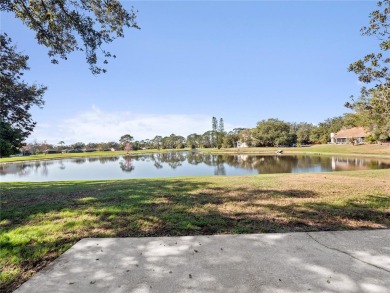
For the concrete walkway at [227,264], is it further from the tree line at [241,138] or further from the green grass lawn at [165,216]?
the tree line at [241,138]

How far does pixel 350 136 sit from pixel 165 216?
71210 millimetres

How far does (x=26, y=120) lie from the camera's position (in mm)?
9070

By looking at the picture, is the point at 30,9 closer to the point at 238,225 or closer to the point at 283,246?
the point at 238,225

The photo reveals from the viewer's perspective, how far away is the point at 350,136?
63.2 m

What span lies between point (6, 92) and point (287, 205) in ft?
31.0

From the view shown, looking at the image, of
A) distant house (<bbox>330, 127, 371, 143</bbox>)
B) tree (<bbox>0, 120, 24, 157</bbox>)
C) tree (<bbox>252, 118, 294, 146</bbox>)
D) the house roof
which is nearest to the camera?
tree (<bbox>0, 120, 24, 157</bbox>)

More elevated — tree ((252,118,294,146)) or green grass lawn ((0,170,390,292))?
tree ((252,118,294,146))

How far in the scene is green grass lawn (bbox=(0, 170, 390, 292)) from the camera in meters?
3.57

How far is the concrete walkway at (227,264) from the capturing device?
91.4 inches

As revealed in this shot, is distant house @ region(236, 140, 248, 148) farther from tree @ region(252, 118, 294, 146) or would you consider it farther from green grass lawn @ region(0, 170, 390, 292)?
green grass lawn @ region(0, 170, 390, 292)

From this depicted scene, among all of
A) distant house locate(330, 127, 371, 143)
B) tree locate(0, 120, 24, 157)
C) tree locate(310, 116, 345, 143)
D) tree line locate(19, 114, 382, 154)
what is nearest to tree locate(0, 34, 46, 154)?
tree locate(0, 120, 24, 157)

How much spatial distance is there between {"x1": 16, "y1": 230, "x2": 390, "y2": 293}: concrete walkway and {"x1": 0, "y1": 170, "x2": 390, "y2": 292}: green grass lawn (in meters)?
0.41

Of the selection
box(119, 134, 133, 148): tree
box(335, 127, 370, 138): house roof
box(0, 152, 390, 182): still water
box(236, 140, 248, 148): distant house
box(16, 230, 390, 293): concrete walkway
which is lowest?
box(0, 152, 390, 182): still water

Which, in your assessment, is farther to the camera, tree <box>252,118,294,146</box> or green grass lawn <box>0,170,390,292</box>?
tree <box>252,118,294,146</box>
